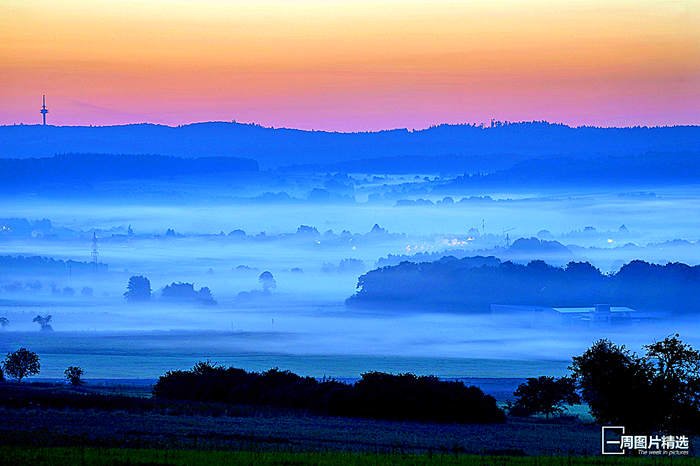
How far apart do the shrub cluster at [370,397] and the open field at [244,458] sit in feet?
83.1

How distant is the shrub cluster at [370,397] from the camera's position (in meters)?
72.3

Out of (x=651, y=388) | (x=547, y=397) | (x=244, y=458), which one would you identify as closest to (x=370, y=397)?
(x=547, y=397)

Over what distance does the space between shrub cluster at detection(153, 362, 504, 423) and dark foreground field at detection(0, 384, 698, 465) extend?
2390 millimetres

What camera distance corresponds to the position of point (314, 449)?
162 feet

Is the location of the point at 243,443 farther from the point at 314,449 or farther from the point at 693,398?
the point at 693,398

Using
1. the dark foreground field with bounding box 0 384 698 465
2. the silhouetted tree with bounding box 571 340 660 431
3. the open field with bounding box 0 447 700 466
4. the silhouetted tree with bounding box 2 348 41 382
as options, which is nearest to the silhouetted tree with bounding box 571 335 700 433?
the silhouetted tree with bounding box 571 340 660 431

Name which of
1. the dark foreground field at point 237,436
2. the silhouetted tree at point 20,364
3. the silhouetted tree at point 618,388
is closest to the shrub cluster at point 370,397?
the dark foreground field at point 237,436

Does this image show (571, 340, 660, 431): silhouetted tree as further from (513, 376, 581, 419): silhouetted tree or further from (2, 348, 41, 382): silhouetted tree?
(2, 348, 41, 382): silhouetted tree

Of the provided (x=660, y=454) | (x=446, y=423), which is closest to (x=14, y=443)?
(x=660, y=454)

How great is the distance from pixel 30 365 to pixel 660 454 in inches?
3101

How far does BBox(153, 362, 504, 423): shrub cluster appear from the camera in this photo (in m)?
72.3

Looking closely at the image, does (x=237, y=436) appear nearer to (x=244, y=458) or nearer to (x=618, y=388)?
(x=244, y=458)

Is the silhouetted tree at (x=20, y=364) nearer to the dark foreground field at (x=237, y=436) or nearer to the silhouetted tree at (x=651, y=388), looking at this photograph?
the dark foreground field at (x=237, y=436)

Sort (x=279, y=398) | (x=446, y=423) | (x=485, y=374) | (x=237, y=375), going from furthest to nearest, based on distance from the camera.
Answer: (x=485, y=374)
(x=237, y=375)
(x=279, y=398)
(x=446, y=423)
